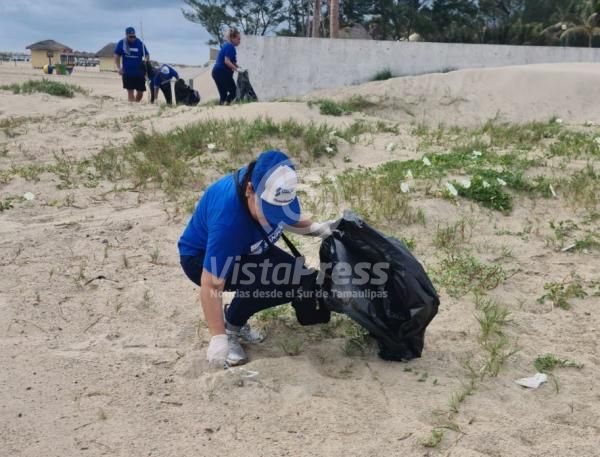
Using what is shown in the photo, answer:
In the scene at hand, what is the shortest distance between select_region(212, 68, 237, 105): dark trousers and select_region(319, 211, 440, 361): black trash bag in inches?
305

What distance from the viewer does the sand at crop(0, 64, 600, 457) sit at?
2.31 meters

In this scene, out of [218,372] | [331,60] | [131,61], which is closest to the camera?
[218,372]

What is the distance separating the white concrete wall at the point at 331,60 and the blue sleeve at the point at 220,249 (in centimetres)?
1370

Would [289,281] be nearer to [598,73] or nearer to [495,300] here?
[495,300]

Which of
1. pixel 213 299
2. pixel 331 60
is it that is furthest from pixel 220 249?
pixel 331 60

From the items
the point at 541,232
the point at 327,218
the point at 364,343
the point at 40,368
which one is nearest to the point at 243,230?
the point at 364,343

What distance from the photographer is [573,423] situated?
7.93 ft

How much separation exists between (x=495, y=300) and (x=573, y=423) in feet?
3.51

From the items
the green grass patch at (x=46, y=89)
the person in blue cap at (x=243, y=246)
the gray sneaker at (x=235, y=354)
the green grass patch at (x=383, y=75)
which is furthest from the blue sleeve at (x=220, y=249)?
the green grass patch at (x=383, y=75)

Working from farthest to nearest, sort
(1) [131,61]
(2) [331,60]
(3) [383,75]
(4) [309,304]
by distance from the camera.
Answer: (2) [331,60] → (3) [383,75] → (1) [131,61] → (4) [309,304]

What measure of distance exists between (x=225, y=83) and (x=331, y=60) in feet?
20.7

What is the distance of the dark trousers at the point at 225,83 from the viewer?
33.0ft

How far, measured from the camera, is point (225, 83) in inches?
404

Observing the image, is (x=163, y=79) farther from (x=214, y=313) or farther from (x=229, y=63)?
(x=214, y=313)
